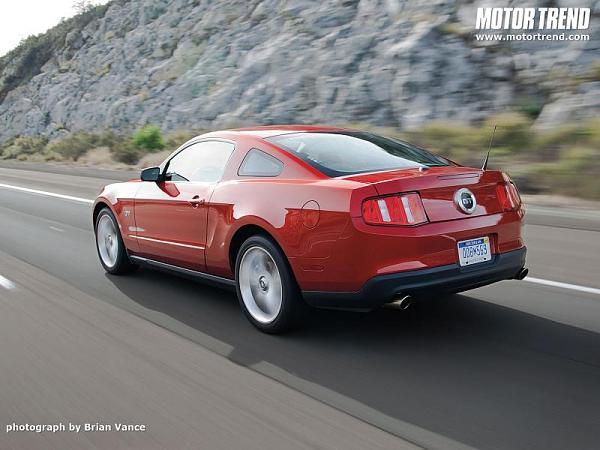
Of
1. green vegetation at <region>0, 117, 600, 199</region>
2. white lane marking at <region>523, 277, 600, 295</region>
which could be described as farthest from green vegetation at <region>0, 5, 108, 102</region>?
white lane marking at <region>523, 277, 600, 295</region>

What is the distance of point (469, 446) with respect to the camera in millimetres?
3361

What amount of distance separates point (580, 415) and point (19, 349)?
3521mm

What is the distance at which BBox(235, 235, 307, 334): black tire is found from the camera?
16.1ft

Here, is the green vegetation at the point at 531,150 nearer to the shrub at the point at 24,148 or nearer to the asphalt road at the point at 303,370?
the asphalt road at the point at 303,370

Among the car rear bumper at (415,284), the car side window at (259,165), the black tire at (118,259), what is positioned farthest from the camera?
the black tire at (118,259)

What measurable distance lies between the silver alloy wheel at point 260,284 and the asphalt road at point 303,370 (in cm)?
17

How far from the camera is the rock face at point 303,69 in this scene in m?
23.0

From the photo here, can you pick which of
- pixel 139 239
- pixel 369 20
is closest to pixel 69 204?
pixel 139 239

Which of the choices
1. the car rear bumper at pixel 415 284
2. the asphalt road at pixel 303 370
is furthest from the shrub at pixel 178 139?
the car rear bumper at pixel 415 284

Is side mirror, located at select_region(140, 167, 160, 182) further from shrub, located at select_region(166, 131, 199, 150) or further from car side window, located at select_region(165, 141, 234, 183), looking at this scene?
shrub, located at select_region(166, 131, 199, 150)

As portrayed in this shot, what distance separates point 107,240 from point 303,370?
3.71 meters

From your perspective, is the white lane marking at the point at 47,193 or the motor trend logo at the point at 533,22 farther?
the motor trend logo at the point at 533,22

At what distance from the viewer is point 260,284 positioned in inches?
206

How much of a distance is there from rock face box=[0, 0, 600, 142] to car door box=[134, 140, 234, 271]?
13.8m
